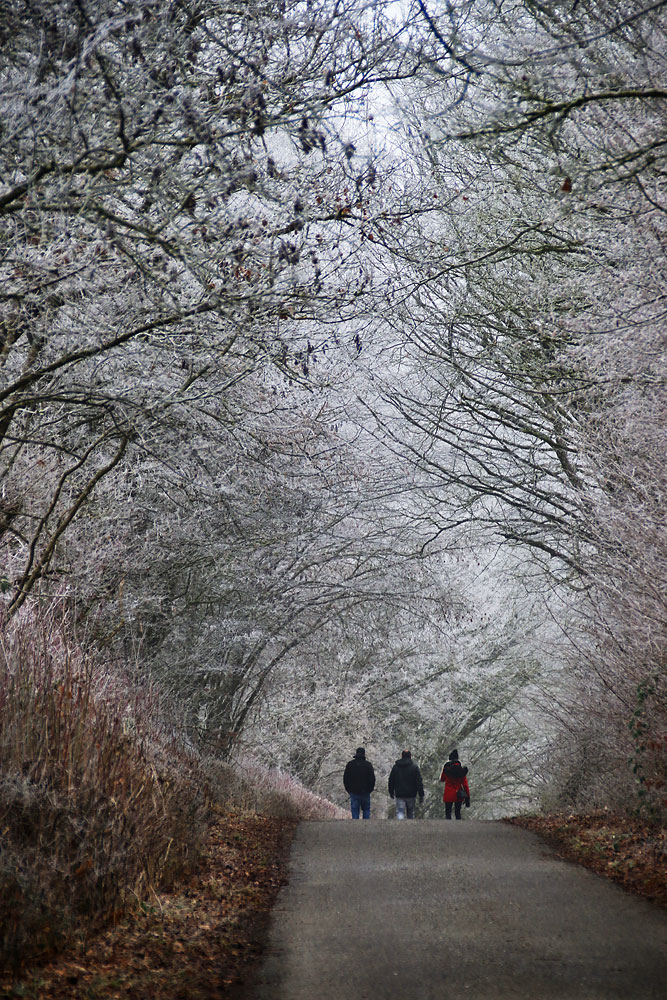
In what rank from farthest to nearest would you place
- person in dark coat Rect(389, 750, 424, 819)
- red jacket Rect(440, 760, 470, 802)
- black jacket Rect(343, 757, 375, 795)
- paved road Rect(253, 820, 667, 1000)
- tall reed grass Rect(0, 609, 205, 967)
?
red jacket Rect(440, 760, 470, 802) → person in dark coat Rect(389, 750, 424, 819) → black jacket Rect(343, 757, 375, 795) → tall reed grass Rect(0, 609, 205, 967) → paved road Rect(253, 820, 667, 1000)

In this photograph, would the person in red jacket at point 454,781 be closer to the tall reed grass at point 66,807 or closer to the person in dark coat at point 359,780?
the person in dark coat at point 359,780

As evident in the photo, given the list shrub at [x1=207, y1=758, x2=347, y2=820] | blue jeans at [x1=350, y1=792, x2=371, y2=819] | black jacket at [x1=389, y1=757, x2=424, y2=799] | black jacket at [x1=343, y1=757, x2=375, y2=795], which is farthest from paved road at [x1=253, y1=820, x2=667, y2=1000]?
black jacket at [x1=389, y1=757, x2=424, y2=799]

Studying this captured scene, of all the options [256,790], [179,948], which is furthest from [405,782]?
[179,948]

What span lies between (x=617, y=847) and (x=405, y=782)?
1276 cm

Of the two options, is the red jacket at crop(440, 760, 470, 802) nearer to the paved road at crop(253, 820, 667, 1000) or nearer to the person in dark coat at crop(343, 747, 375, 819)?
the person in dark coat at crop(343, 747, 375, 819)

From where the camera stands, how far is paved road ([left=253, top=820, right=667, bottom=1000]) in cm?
555

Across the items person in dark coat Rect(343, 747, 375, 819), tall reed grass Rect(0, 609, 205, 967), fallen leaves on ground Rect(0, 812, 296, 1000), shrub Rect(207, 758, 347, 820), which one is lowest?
fallen leaves on ground Rect(0, 812, 296, 1000)

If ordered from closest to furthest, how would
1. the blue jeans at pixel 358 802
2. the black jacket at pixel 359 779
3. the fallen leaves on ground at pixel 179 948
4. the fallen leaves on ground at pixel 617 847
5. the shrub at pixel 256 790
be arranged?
1. the fallen leaves on ground at pixel 179 948
2. the fallen leaves on ground at pixel 617 847
3. the shrub at pixel 256 790
4. the black jacket at pixel 359 779
5. the blue jeans at pixel 358 802

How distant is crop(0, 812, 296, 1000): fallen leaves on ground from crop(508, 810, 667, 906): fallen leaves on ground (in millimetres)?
2793

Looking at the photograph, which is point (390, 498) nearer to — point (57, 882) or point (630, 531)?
point (630, 531)

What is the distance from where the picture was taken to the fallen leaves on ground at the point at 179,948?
534cm

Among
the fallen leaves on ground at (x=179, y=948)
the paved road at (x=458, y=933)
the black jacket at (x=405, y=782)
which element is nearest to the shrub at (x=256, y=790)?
the black jacket at (x=405, y=782)

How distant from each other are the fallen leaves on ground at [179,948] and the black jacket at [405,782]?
43.4 ft

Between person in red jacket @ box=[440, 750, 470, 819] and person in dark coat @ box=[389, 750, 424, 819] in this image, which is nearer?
person in dark coat @ box=[389, 750, 424, 819]
